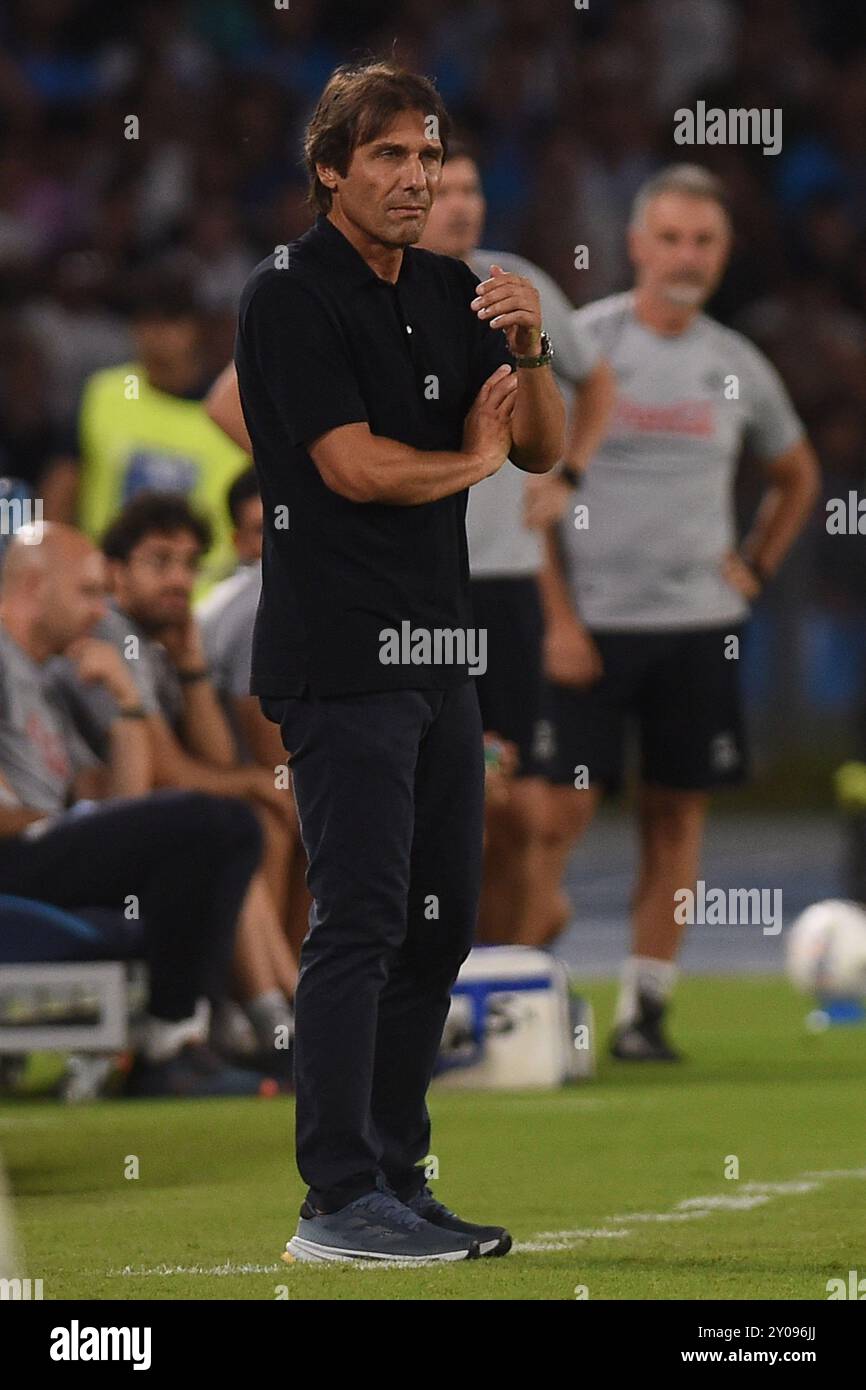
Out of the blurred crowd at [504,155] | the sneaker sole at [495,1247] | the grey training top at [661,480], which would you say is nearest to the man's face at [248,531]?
the grey training top at [661,480]

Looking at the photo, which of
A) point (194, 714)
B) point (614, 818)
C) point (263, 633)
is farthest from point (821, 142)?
point (263, 633)

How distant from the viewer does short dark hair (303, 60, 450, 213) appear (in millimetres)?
4832

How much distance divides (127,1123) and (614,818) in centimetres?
836

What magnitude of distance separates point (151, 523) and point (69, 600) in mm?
567

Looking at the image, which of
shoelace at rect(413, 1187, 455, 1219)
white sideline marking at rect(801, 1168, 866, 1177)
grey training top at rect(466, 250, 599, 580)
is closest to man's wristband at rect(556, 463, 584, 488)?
grey training top at rect(466, 250, 599, 580)

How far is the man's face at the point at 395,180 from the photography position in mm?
4832

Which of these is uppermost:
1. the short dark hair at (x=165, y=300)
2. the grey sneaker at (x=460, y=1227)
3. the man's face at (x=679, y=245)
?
the short dark hair at (x=165, y=300)

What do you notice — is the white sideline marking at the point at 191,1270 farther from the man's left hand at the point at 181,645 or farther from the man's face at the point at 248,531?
the man's face at the point at 248,531

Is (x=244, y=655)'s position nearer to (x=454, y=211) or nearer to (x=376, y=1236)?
(x=454, y=211)

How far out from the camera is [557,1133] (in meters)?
7.01

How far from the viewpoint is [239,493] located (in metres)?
8.85

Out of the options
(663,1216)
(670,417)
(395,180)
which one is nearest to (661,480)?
(670,417)

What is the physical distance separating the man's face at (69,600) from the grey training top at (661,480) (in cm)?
181
